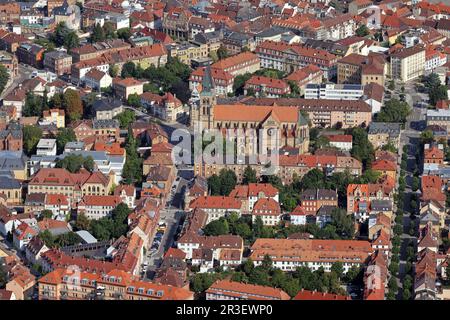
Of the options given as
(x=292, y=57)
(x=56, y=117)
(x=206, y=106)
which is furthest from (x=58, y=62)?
(x=206, y=106)

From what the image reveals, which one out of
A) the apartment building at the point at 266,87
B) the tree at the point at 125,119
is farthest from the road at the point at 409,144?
the tree at the point at 125,119

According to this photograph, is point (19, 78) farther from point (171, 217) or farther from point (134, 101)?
point (171, 217)

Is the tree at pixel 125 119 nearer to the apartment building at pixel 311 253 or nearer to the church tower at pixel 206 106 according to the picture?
the church tower at pixel 206 106

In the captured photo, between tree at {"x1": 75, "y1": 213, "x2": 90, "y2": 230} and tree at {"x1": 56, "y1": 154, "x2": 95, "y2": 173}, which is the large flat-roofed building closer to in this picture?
tree at {"x1": 56, "y1": 154, "x2": 95, "y2": 173}

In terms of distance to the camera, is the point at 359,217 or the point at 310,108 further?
the point at 310,108

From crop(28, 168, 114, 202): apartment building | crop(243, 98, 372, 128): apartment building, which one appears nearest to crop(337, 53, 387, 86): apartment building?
crop(243, 98, 372, 128): apartment building

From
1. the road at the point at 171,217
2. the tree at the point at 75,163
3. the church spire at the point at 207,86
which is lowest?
the road at the point at 171,217
